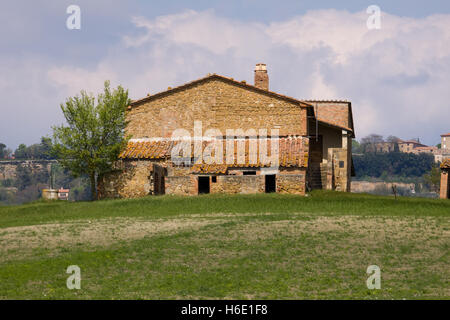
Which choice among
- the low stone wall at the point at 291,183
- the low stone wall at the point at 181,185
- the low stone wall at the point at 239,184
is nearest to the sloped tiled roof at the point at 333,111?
the low stone wall at the point at 291,183

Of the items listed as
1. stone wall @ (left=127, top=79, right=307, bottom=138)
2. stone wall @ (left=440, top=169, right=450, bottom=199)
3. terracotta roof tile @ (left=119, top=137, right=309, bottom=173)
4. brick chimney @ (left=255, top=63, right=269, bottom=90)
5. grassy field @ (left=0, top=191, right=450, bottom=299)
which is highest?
brick chimney @ (left=255, top=63, right=269, bottom=90)

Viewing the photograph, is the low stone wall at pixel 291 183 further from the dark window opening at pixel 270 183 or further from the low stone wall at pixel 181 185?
the low stone wall at pixel 181 185

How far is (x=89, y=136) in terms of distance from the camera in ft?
162

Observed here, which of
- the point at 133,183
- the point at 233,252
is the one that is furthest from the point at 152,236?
the point at 133,183

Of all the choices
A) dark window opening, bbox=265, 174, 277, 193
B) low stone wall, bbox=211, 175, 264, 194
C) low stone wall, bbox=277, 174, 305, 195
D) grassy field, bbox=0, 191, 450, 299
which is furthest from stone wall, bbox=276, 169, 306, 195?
grassy field, bbox=0, 191, 450, 299

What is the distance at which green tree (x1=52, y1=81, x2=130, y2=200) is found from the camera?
160 feet

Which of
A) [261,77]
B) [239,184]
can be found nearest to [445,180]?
[239,184]

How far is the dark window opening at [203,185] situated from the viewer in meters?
48.5

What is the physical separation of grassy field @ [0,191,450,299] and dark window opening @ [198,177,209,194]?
1006 centimetres

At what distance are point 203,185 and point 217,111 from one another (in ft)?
19.8

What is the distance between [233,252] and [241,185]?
22.2 meters

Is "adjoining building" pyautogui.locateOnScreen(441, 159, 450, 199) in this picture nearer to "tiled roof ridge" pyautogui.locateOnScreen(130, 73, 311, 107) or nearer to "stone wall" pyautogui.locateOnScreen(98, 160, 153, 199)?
"tiled roof ridge" pyautogui.locateOnScreen(130, 73, 311, 107)

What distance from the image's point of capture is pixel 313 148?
55250 mm
